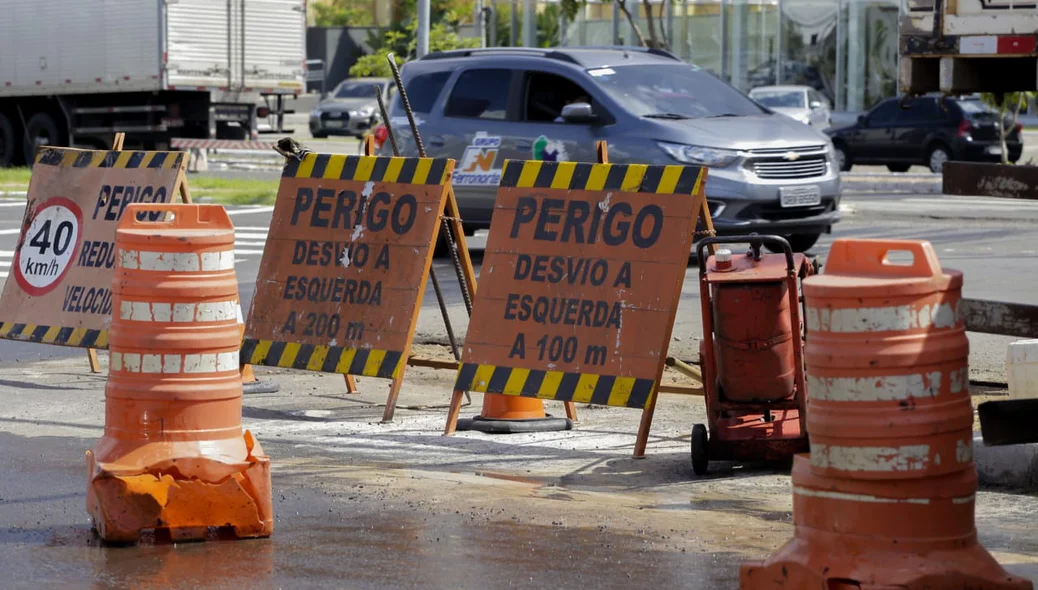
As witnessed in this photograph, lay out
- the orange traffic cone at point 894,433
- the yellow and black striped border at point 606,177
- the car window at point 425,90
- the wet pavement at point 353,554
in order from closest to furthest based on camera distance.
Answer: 1. the orange traffic cone at point 894,433
2. the wet pavement at point 353,554
3. the yellow and black striped border at point 606,177
4. the car window at point 425,90

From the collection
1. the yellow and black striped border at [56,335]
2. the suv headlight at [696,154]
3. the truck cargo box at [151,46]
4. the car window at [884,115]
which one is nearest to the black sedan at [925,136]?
the car window at [884,115]

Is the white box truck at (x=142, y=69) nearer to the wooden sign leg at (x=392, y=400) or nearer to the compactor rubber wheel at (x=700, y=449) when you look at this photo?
the wooden sign leg at (x=392, y=400)

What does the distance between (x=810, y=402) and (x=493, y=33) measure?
152 ft

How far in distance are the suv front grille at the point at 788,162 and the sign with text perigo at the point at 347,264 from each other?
6265 millimetres

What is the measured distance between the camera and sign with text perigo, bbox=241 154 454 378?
8477 mm

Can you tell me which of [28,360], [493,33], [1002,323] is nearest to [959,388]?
[1002,323]

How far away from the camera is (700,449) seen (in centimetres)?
700

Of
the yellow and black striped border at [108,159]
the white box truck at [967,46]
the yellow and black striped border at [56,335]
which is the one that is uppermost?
the white box truck at [967,46]

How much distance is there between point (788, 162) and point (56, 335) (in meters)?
7.24

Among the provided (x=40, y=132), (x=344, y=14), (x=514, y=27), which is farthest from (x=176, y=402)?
(x=344, y=14)

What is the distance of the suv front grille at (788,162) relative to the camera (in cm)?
→ 1443

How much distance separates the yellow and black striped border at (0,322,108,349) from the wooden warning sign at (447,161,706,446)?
8.87 ft

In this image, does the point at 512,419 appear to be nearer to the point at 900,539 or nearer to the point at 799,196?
the point at 900,539

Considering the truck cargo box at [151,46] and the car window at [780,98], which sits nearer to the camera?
the truck cargo box at [151,46]
